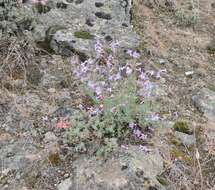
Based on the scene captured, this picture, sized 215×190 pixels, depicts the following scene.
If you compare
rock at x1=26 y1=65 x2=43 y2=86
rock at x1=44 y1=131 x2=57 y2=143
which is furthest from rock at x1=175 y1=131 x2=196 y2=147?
rock at x1=26 y1=65 x2=43 y2=86

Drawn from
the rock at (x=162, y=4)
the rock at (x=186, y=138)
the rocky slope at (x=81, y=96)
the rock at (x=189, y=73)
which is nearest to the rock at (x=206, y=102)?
the rocky slope at (x=81, y=96)

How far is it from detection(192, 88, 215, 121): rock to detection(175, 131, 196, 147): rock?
427mm

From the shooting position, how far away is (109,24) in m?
5.04

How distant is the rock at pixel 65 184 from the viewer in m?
3.35

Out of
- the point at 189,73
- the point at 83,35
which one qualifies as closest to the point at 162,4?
the point at 189,73

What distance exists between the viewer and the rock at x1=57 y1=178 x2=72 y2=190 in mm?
3354

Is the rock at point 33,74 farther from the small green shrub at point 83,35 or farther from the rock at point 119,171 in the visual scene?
the rock at point 119,171

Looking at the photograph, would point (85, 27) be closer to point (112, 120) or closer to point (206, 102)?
point (206, 102)

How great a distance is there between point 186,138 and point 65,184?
1167 mm

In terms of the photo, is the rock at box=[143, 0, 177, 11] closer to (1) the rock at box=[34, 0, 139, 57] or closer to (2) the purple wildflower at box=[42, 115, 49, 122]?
(1) the rock at box=[34, 0, 139, 57]

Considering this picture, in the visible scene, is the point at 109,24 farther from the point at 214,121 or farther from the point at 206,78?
the point at 214,121

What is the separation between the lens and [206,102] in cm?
446

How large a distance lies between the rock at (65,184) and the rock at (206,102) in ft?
5.17

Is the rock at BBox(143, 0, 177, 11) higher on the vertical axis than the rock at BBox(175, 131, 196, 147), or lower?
higher
